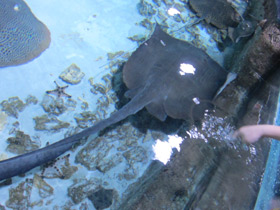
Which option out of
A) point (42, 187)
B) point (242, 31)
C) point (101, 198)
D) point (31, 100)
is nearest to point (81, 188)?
point (101, 198)

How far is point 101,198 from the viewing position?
10.6 feet

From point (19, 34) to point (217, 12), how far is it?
521cm

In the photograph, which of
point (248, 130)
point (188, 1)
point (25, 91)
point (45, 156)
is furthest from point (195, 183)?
point (188, 1)

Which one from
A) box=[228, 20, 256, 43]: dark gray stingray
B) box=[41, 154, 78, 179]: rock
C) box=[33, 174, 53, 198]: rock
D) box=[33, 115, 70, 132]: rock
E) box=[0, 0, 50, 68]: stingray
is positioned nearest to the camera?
box=[33, 174, 53, 198]: rock

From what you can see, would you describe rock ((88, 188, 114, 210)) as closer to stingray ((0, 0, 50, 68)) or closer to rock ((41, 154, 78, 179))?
rock ((41, 154, 78, 179))

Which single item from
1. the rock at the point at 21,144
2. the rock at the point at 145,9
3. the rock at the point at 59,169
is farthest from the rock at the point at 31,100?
the rock at the point at 145,9

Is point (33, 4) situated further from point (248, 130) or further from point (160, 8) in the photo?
point (248, 130)

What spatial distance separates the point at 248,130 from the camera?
3.19 meters

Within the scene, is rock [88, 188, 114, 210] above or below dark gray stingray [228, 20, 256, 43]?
below

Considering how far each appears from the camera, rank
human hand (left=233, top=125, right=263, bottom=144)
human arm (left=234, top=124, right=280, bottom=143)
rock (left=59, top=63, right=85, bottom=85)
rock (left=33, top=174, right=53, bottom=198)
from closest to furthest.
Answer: human arm (left=234, top=124, right=280, bottom=143) → human hand (left=233, top=125, right=263, bottom=144) → rock (left=33, top=174, right=53, bottom=198) → rock (left=59, top=63, right=85, bottom=85)

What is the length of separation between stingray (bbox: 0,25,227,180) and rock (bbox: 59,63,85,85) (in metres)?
1.02

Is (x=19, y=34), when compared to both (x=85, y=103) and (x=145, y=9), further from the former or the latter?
(x=145, y=9)

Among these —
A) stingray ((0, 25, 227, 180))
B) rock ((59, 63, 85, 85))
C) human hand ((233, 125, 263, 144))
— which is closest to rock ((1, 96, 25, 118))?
rock ((59, 63, 85, 85))

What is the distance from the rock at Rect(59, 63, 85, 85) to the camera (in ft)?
13.7
